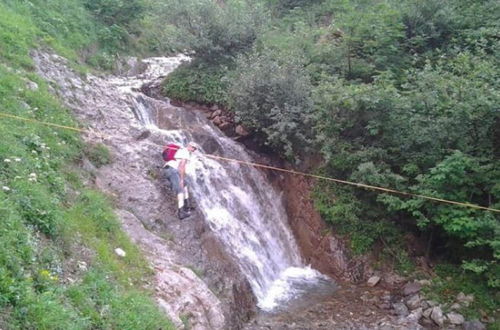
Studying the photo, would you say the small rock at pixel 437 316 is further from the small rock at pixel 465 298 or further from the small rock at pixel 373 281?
the small rock at pixel 373 281

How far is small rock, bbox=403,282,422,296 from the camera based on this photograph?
10719 millimetres

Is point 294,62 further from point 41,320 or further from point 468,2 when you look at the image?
point 41,320

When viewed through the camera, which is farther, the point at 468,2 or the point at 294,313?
the point at 468,2

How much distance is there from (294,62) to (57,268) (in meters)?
9.66

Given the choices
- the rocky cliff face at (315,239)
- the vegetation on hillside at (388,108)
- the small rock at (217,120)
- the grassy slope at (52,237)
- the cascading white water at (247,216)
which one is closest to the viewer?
the grassy slope at (52,237)

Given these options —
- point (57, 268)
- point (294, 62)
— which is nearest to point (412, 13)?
point (294, 62)

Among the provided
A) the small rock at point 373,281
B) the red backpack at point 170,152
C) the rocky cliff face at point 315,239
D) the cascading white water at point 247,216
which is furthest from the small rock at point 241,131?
the small rock at point 373,281

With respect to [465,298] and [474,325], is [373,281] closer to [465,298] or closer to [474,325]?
[465,298]

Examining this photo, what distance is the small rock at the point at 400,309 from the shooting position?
10075mm

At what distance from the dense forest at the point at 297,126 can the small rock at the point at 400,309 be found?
0.95 m

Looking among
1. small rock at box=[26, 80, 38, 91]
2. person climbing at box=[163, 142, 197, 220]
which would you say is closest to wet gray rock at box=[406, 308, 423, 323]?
person climbing at box=[163, 142, 197, 220]

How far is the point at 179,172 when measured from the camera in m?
10.3

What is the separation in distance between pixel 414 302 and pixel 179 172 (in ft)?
19.1

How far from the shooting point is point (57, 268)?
229 inches
